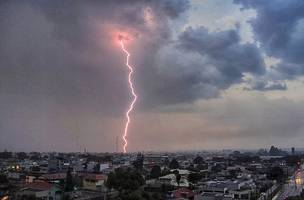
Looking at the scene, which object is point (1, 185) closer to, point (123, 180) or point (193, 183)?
point (123, 180)

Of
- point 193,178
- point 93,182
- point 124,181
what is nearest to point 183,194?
point 124,181

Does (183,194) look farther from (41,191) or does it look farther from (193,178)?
(193,178)

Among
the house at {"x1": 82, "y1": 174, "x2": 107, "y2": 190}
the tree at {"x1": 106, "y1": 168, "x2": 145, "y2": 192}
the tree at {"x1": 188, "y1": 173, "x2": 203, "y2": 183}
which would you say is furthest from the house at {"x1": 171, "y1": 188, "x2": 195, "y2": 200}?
the tree at {"x1": 188, "y1": 173, "x2": 203, "y2": 183}

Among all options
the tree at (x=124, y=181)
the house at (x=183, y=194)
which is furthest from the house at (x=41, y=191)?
the house at (x=183, y=194)

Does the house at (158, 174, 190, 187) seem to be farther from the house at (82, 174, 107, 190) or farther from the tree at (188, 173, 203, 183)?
the house at (82, 174, 107, 190)

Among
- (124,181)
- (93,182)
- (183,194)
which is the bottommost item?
(183,194)

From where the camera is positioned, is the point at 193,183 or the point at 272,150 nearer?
the point at 193,183

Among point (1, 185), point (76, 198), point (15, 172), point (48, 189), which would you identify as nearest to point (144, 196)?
point (76, 198)

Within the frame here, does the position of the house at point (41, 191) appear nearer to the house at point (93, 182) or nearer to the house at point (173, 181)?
the house at point (93, 182)
